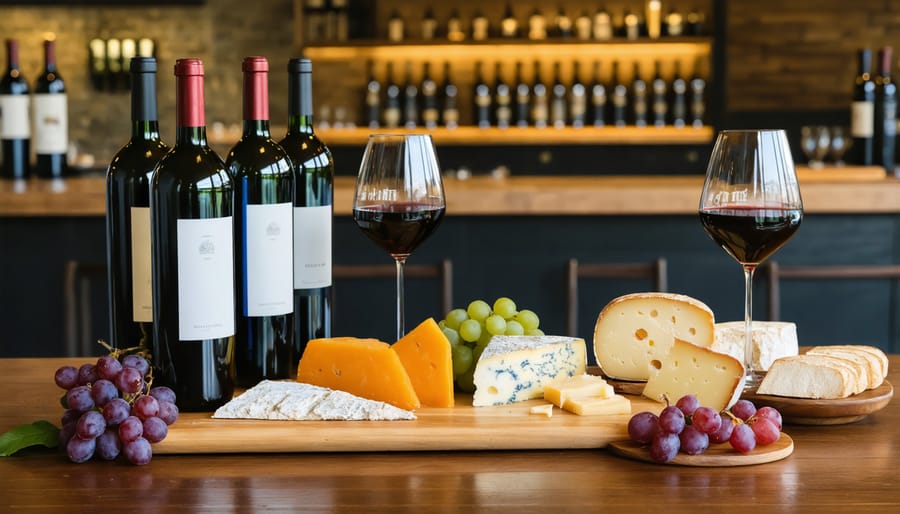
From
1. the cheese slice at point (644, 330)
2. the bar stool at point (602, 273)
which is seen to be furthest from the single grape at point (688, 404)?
the bar stool at point (602, 273)

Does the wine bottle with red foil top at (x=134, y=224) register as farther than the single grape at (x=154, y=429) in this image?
Yes

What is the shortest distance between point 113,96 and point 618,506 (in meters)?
5.44

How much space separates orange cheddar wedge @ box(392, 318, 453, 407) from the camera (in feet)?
3.80

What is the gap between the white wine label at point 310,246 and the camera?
1319 millimetres

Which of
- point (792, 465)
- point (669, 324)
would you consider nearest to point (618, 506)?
point (792, 465)

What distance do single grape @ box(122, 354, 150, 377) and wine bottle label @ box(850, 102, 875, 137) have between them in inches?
115

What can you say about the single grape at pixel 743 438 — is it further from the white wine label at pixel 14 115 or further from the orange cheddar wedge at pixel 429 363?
the white wine label at pixel 14 115

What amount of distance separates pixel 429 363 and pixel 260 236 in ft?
0.80

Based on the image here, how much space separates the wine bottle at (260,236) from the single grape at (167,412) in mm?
210

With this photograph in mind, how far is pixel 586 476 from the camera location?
0.99m

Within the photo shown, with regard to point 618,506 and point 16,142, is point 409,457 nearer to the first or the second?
point 618,506

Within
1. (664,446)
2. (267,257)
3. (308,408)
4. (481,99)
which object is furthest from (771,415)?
(481,99)

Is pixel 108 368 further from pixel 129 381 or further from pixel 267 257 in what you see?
pixel 267 257

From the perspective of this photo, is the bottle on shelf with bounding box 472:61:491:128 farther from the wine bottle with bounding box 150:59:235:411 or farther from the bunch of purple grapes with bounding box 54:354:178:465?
the bunch of purple grapes with bounding box 54:354:178:465
